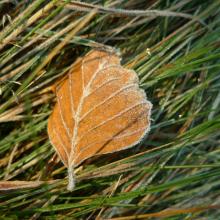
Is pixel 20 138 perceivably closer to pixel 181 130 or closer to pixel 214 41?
pixel 181 130

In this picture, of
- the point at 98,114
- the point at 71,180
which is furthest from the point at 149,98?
the point at 71,180

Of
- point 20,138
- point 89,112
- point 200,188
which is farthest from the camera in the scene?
point 200,188

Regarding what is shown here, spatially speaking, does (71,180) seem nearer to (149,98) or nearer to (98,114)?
(98,114)

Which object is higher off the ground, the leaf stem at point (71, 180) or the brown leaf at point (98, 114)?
the brown leaf at point (98, 114)

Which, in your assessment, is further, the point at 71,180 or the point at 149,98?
the point at 149,98

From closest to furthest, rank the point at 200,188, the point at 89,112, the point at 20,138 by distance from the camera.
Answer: the point at 89,112
the point at 20,138
the point at 200,188

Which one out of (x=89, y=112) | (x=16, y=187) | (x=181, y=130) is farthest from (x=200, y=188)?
(x=16, y=187)

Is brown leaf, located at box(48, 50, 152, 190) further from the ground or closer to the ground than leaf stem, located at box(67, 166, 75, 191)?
further from the ground

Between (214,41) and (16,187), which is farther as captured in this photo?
(214,41)
